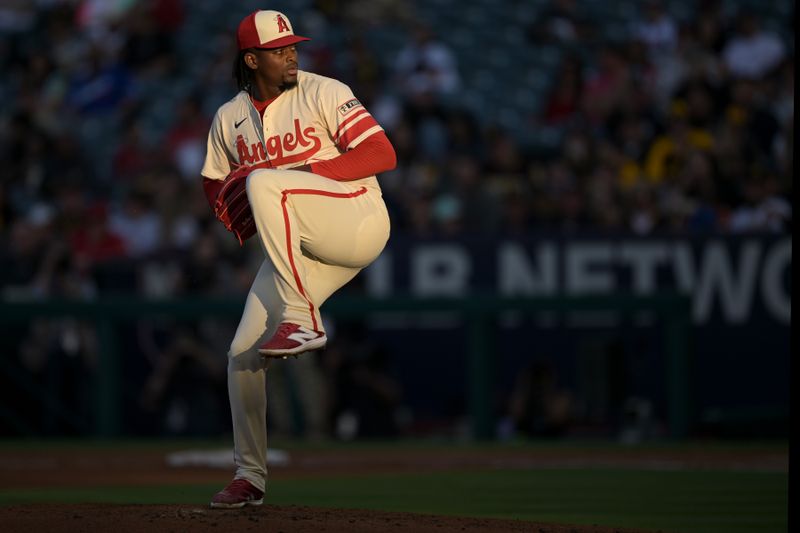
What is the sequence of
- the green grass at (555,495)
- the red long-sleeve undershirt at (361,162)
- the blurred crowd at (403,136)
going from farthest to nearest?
the blurred crowd at (403,136) → the green grass at (555,495) → the red long-sleeve undershirt at (361,162)

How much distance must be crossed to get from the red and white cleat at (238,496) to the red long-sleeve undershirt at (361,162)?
4.04 feet

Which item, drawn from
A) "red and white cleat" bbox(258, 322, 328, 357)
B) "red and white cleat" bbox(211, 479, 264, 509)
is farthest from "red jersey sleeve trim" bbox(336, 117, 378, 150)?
"red and white cleat" bbox(211, 479, 264, 509)

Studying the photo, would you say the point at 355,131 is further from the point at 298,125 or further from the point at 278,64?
the point at 278,64

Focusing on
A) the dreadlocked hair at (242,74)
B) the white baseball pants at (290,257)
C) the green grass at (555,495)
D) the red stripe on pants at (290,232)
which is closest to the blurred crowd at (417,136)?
the green grass at (555,495)

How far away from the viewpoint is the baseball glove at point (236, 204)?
5223 mm

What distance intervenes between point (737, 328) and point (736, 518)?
5.01 metres

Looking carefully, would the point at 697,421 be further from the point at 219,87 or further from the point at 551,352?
the point at 219,87

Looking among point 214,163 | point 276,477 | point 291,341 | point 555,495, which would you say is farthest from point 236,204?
point 276,477

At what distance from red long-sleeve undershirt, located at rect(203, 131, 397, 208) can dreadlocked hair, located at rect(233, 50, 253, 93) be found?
468mm

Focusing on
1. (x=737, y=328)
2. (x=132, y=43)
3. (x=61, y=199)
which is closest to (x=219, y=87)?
(x=132, y=43)

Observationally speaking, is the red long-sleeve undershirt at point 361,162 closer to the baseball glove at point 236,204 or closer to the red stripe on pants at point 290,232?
the red stripe on pants at point 290,232

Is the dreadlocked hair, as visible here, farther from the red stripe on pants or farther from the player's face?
the red stripe on pants

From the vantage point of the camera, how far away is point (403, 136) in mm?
12758

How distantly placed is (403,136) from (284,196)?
7740 mm
